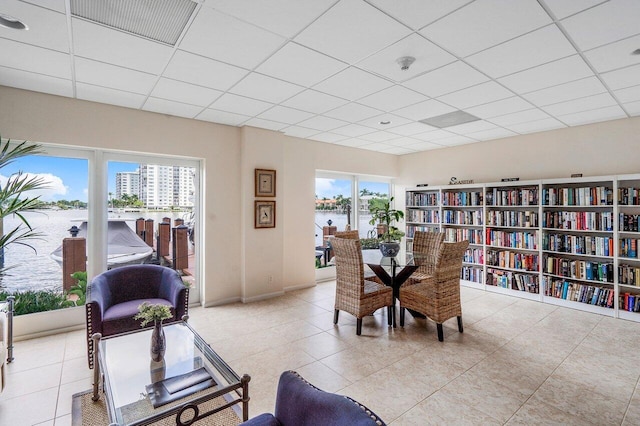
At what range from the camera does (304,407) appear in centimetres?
125

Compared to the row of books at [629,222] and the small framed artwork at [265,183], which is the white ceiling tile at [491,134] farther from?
the small framed artwork at [265,183]

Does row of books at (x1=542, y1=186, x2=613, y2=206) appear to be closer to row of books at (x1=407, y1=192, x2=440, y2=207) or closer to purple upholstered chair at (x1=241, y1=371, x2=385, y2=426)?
row of books at (x1=407, y1=192, x2=440, y2=207)

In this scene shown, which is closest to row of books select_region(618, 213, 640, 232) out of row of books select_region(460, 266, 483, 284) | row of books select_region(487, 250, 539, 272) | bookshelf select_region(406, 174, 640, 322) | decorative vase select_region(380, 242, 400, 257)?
bookshelf select_region(406, 174, 640, 322)

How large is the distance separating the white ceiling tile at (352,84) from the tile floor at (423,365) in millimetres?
2674

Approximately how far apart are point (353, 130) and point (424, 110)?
125 centimetres

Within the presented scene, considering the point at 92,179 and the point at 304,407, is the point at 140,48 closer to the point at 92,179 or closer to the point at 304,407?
the point at 92,179

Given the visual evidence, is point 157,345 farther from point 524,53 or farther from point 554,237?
point 554,237

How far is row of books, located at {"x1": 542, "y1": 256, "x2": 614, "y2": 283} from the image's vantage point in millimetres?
4133

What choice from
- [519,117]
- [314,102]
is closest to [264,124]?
[314,102]

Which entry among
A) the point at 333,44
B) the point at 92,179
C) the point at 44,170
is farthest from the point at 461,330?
the point at 44,170

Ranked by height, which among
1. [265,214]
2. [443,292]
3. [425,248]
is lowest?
[443,292]

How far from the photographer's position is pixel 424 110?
3.88m

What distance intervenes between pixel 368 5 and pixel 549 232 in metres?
4.67

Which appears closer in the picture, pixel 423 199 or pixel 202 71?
pixel 202 71
